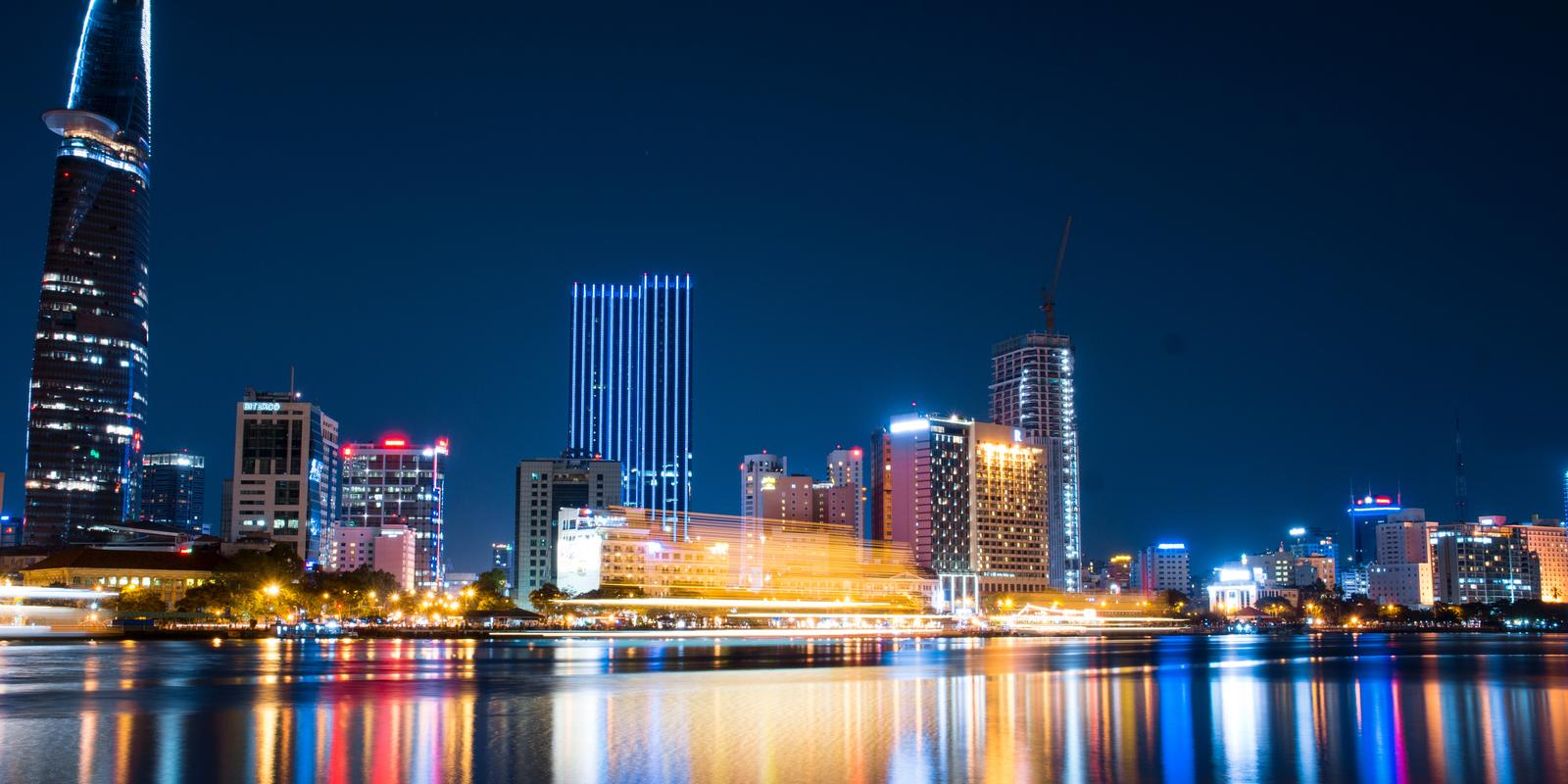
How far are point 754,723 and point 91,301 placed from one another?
182 metres

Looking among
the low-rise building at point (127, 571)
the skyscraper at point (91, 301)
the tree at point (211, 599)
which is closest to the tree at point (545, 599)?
the low-rise building at point (127, 571)

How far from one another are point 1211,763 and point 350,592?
110 meters

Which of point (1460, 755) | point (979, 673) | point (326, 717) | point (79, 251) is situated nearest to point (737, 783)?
point (326, 717)

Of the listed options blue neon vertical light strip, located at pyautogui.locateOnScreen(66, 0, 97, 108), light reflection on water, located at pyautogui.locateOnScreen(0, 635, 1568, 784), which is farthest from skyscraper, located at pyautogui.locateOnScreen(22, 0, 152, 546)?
light reflection on water, located at pyautogui.locateOnScreen(0, 635, 1568, 784)

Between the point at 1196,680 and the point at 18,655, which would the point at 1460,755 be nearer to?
the point at 1196,680

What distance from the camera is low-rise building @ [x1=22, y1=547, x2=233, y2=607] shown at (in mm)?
120938

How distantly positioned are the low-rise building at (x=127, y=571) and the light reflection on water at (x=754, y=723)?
62363 millimetres

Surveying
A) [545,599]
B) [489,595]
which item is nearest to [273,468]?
[489,595]

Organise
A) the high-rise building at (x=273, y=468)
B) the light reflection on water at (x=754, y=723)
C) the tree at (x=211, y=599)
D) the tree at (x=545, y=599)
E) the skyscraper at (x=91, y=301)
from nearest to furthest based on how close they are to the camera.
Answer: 1. the light reflection on water at (x=754, y=723)
2. the tree at (x=211, y=599)
3. the tree at (x=545, y=599)
4. the high-rise building at (x=273, y=468)
5. the skyscraper at (x=91, y=301)

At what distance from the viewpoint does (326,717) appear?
36281mm

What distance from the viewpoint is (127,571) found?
404 ft

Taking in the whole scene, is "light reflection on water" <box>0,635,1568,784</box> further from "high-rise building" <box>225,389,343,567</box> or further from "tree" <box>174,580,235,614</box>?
"high-rise building" <box>225,389,343,567</box>

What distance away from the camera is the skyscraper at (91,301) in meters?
187

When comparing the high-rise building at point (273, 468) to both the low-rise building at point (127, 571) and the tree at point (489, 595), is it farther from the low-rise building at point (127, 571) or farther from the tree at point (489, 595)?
the low-rise building at point (127, 571)
